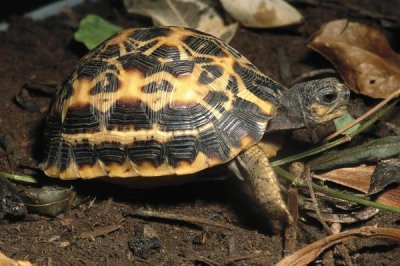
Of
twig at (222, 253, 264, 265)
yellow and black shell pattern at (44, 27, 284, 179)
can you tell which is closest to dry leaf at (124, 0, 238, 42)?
yellow and black shell pattern at (44, 27, 284, 179)

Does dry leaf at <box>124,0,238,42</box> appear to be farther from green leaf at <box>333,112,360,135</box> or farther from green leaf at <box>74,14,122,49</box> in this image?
green leaf at <box>333,112,360,135</box>

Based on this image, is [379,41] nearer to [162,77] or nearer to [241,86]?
[241,86]

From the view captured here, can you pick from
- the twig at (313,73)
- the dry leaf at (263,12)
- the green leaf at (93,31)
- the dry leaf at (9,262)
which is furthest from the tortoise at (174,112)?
the dry leaf at (263,12)

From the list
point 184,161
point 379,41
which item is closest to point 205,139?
point 184,161

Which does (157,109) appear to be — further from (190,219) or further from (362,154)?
(362,154)

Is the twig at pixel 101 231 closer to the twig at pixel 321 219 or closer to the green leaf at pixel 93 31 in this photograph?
the twig at pixel 321 219

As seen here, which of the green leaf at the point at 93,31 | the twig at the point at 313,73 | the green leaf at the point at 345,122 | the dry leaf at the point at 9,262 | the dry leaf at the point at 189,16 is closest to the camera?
the dry leaf at the point at 9,262
